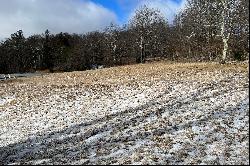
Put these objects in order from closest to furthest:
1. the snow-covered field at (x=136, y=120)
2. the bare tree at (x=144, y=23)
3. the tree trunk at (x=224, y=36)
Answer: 1. the snow-covered field at (x=136, y=120)
2. the tree trunk at (x=224, y=36)
3. the bare tree at (x=144, y=23)

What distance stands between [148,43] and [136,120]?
62.7 metres

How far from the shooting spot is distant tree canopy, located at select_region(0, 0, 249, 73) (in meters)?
36.7

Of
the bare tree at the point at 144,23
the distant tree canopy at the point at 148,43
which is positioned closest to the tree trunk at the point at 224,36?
the distant tree canopy at the point at 148,43

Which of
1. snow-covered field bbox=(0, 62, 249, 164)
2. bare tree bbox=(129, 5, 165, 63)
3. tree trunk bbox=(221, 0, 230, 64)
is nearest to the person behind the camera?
snow-covered field bbox=(0, 62, 249, 164)

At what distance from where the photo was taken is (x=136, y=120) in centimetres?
2206

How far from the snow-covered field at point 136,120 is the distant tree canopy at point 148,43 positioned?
12.6 feet

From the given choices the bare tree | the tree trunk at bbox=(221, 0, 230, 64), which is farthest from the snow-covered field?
the bare tree

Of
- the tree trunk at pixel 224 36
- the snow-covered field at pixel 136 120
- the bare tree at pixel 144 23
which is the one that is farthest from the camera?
the bare tree at pixel 144 23

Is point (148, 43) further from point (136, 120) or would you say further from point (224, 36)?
point (136, 120)

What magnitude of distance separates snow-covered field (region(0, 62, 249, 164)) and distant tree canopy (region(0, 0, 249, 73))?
383 centimetres

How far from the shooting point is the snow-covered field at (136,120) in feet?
52.2

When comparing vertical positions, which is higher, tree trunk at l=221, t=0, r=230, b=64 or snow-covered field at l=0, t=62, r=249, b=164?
tree trunk at l=221, t=0, r=230, b=64

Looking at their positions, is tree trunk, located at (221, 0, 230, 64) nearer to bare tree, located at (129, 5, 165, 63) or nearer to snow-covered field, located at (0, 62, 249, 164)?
snow-covered field, located at (0, 62, 249, 164)

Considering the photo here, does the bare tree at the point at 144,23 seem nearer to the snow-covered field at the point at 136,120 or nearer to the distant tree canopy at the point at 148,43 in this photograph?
the distant tree canopy at the point at 148,43
